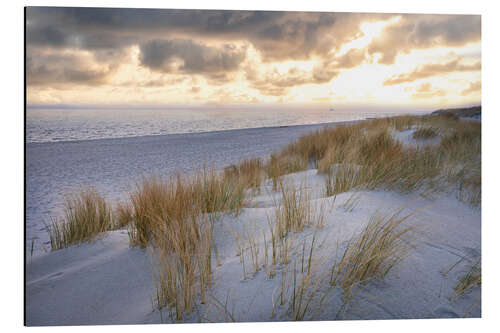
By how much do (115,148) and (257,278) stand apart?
199 inches

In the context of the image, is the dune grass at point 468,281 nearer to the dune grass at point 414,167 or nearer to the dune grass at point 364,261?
the dune grass at point 364,261

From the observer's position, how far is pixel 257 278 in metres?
1.47

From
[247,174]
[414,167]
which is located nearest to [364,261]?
[414,167]

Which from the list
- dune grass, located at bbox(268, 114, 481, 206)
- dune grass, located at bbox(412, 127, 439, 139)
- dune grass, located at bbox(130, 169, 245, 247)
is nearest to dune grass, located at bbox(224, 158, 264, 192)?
dune grass, located at bbox(268, 114, 481, 206)

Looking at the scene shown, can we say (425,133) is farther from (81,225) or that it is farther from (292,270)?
(81,225)

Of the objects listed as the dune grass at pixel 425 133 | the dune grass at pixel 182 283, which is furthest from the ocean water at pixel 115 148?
the dune grass at pixel 425 133

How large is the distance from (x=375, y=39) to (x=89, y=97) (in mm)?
2622

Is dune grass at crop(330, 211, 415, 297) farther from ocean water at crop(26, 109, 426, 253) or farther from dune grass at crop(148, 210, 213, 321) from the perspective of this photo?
ocean water at crop(26, 109, 426, 253)

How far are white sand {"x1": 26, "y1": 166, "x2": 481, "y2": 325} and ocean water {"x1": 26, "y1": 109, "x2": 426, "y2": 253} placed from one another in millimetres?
539

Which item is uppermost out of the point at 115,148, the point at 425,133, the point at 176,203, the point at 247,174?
the point at 425,133

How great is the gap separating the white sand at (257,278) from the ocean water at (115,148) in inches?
21.2

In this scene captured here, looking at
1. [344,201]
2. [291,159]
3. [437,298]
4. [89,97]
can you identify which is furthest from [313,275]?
[291,159]

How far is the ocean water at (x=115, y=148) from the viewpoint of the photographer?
2391 millimetres
